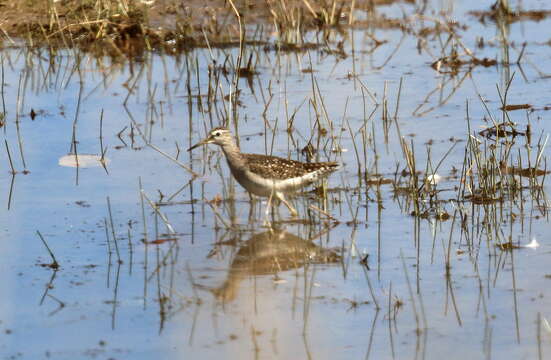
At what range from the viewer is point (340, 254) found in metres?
7.54

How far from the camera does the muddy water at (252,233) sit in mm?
6141

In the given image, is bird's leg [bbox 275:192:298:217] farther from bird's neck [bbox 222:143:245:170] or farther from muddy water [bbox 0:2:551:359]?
bird's neck [bbox 222:143:245:170]

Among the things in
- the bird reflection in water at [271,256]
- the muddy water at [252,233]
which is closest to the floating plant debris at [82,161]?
the muddy water at [252,233]

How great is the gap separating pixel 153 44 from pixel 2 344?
30.9ft

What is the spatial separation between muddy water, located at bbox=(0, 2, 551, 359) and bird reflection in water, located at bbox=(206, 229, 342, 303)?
2cm

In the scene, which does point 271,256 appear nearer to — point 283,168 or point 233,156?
point 283,168

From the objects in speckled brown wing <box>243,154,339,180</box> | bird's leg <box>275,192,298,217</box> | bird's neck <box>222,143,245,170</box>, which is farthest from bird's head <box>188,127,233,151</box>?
bird's leg <box>275,192,298,217</box>

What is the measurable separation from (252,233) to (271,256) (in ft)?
A: 2.05

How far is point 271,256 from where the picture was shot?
7.63 meters

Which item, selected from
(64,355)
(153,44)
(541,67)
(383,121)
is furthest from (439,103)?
(64,355)

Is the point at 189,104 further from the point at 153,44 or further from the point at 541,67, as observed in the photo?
the point at 541,67

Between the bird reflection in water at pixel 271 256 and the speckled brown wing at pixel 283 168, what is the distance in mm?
812

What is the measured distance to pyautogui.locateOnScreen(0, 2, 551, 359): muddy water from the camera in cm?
614

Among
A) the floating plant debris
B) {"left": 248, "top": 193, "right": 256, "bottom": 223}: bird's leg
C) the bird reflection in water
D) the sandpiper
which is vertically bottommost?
{"left": 248, "top": 193, "right": 256, "bottom": 223}: bird's leg
